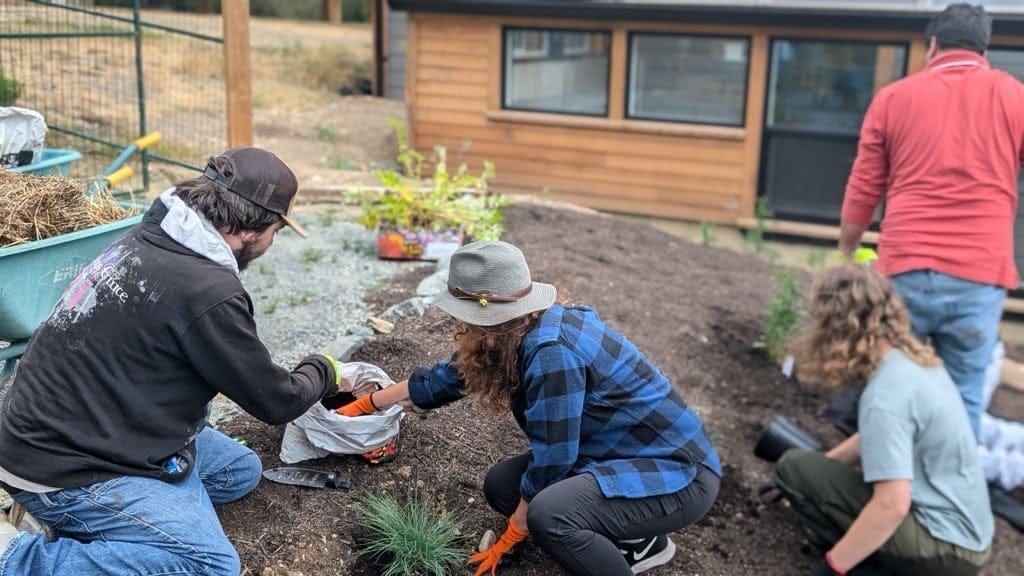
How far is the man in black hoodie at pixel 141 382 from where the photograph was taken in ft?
8.76

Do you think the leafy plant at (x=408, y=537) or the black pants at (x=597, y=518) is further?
the leafy plant at (x=408, y=537)

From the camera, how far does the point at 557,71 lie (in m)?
10.2

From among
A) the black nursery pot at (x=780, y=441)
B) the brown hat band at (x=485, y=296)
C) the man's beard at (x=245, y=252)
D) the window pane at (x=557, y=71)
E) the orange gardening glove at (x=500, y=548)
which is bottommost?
the black nursery pot at (x=780, y=441)

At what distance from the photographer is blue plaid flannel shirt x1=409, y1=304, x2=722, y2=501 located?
3.04 metres

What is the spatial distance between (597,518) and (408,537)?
632 millimetres

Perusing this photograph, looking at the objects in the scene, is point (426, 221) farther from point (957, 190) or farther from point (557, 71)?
Answer: point (557, 71)

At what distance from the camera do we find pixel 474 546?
3.46 meters

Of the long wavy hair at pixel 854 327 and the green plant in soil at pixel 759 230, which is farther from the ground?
the long wavy hair at pixel 854 327

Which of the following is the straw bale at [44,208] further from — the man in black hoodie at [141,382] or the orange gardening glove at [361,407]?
the orange gardening glove at [361,407]

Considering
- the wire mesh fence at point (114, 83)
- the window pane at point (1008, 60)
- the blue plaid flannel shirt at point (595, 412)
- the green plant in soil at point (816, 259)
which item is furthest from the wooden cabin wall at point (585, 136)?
the blue plaid flannel shirt at point (595, 412)

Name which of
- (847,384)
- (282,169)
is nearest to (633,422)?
(847,384)

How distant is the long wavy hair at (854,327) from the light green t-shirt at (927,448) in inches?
2.3

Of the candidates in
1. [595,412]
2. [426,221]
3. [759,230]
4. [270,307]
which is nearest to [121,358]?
[595,412]

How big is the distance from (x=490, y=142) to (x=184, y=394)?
26.3 ft
